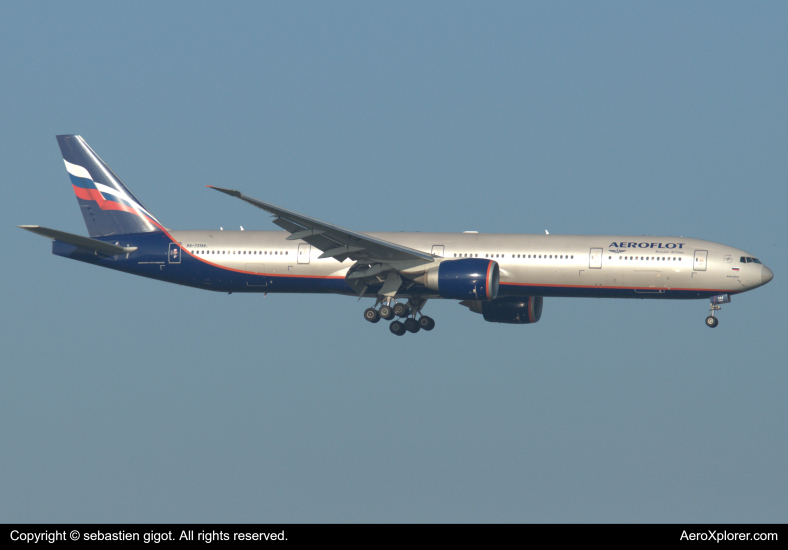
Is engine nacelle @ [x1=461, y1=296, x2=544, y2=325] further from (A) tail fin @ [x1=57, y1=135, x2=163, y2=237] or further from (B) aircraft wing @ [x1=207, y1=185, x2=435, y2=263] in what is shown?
(A) tail fin @ [x1=57, y1=135, x2=163, y2=237]

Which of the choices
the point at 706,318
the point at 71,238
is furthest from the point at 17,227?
the point at 706,318

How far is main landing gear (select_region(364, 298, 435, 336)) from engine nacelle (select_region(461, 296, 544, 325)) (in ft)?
12.3

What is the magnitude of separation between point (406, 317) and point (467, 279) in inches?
208

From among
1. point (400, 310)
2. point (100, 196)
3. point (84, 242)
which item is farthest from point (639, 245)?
point (100, 196)

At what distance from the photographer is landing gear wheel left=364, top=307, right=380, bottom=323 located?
149 feet

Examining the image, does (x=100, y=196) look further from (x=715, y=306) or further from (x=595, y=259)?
(x=715, y=306)

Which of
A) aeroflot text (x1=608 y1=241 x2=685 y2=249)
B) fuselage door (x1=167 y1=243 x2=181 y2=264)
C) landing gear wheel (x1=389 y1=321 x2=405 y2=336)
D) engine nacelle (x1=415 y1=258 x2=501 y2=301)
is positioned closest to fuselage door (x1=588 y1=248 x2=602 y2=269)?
aeroflot text (x1=608 y1=241 x2=685 y2=249)

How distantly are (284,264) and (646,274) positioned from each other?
51.6ft

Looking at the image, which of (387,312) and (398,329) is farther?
(398,329)

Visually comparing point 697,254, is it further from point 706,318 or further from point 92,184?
point 92,184

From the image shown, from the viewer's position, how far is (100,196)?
50688 mm

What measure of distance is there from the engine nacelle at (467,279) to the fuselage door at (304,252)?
635 cm

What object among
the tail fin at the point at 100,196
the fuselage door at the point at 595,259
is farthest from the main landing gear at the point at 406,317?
the tail fin at the point at 100,196

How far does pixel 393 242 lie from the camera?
46094mm
